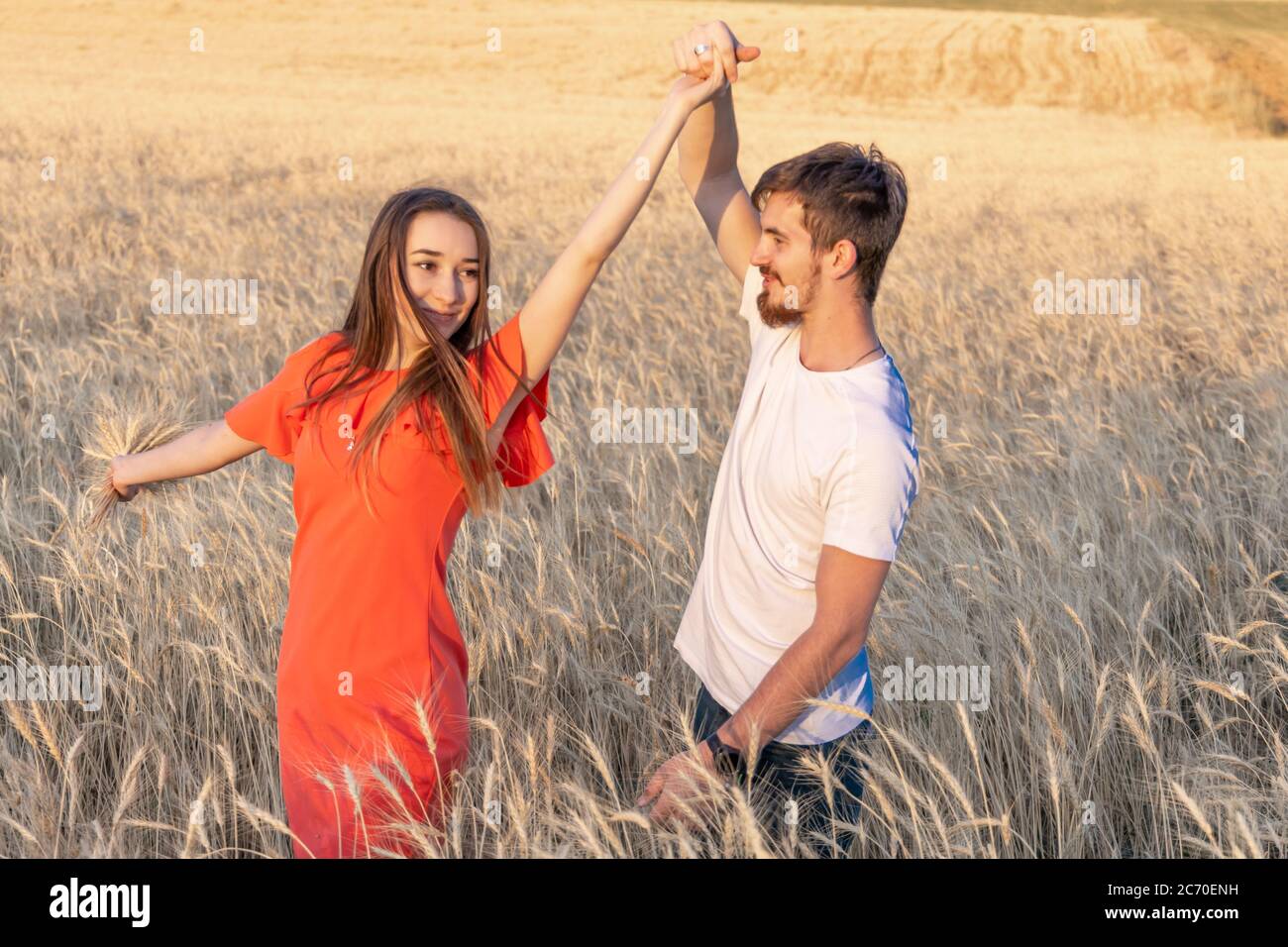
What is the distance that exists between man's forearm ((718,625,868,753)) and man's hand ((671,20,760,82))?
1.08 m

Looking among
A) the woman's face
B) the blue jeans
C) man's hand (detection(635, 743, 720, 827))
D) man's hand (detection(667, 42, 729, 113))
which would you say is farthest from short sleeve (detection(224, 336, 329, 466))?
the blue jeans

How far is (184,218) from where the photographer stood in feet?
34.7

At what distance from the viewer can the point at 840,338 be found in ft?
7.31

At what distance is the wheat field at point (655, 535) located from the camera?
8.32 ft

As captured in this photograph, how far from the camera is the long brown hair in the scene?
2.17 m

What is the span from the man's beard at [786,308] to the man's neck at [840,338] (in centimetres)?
3

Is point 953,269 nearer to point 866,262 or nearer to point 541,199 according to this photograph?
point 541,199

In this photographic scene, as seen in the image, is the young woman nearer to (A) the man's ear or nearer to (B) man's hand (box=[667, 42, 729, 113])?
(B) man's hand (box=[667, 42, 729, 113])

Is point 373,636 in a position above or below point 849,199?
below

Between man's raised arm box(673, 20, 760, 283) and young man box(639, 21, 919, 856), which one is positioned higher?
man's raised arm box(673, 20, 760, 283)

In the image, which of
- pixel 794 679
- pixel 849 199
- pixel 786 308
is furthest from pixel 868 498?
pixel 849 199

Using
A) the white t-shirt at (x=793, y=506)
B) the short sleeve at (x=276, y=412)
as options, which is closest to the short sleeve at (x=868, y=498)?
the white t-shirt at (x=793, y=506)

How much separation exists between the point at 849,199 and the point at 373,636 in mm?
1148

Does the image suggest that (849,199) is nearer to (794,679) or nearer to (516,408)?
(516,408)
